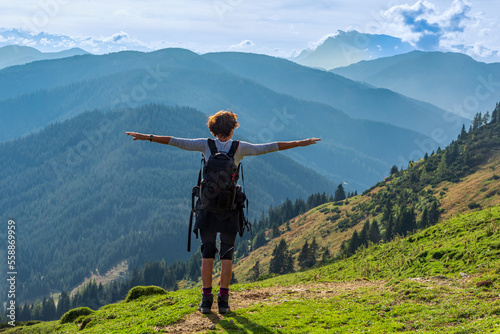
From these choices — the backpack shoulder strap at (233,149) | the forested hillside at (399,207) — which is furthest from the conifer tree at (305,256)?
the backpack shoulder strap at (233,149)

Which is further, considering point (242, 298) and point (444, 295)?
point (242, 298)

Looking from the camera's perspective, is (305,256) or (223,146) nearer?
(223,146)

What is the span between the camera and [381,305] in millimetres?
12680

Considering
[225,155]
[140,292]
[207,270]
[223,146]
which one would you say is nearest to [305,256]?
[140,292]

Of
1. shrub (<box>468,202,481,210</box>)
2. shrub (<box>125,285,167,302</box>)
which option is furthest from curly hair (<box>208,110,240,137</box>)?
shrub (<box>468,202,481,210</box>)

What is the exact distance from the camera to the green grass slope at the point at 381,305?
34.9 feet

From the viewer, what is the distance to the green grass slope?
10.6 meters

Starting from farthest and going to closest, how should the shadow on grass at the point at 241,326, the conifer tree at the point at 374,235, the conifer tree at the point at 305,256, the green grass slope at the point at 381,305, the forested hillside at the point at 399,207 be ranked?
1. the conifer tree at the point at 305,256
2. the conifer tree at the point at 374,235
3. the forested hillside at the point at 399,207
4. the green grass slope at the point at 381,305
5. the shadow on grass at the point at 241,326

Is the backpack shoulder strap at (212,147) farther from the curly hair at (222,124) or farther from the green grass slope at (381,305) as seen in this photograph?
the green grass slope at (381,305)

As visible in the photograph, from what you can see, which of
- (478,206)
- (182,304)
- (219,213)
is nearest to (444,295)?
(219,213)

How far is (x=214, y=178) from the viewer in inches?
405

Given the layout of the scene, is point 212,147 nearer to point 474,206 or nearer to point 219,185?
point 219,185

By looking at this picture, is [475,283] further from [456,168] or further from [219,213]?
[456,168]

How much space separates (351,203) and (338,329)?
11130 centimetres
